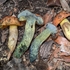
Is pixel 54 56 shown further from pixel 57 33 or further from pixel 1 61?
pixel 1 61

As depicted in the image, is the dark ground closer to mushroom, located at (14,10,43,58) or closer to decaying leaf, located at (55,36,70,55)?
mushroom, located at (14,10,43,58)

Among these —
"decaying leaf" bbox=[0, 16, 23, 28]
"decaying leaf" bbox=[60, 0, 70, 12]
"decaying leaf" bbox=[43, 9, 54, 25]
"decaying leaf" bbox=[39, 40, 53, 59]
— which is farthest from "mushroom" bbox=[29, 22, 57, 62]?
"decaying leaf" bbox=[60, 0, 70, 12]

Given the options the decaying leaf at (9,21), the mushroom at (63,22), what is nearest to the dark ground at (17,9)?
the decaying leaf at (9,21)

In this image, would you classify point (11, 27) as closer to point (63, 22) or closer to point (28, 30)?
point (28, 30)

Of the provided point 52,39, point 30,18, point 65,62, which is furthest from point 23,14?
point 65,62

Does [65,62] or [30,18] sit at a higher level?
[30,18]

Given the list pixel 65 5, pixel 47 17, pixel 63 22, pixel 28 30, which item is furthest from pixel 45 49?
pixel 65 5
